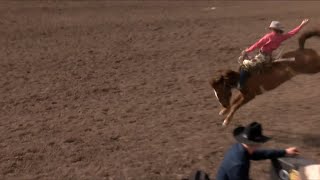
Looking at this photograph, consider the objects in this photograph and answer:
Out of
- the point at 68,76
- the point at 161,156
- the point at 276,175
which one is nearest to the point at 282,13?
the point at 68,76

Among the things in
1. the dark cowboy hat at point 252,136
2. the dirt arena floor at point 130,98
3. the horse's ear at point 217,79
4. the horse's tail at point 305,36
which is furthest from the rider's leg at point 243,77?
the dark cowboy hat at point 252,136

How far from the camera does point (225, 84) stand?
33.4 ft

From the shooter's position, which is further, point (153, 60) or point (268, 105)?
point (153, 60)

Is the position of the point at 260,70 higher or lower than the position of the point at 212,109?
higher

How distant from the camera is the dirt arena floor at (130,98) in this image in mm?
8375

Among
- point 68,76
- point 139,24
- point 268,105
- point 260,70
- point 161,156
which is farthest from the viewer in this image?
point 139,24

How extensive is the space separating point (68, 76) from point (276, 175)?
7960 mm

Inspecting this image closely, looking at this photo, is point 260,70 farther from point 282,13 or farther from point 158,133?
point 282,13

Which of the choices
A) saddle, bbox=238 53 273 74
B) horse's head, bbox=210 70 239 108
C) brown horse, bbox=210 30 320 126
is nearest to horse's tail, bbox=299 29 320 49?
brown horse, bbox=210 30 320 126

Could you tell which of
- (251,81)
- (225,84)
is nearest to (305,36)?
(251,81)

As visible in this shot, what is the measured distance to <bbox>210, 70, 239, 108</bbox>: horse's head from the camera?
10.1 m

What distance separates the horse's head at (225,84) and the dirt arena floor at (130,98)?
390mm

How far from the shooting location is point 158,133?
9445mm

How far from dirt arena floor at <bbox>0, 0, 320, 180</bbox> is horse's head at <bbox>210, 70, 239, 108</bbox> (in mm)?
390
